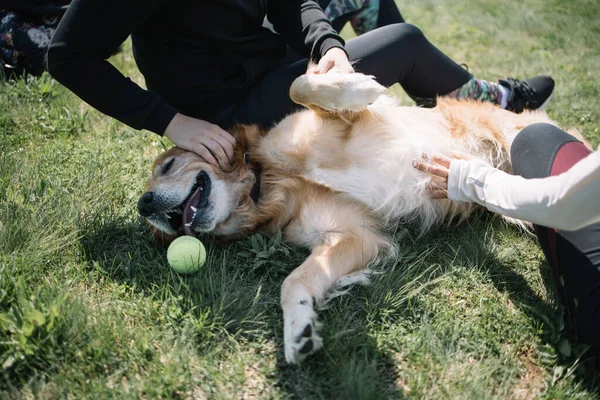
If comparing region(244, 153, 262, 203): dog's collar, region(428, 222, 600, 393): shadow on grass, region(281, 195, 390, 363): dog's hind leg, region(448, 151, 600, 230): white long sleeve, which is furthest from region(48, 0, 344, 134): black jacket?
region(428, 222, 600, 393): shadow on grass

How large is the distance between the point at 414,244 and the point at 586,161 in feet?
4.43

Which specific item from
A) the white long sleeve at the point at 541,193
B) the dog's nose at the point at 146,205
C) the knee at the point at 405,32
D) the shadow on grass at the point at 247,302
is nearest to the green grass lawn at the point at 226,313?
the shadow on grass at the point at 247,302

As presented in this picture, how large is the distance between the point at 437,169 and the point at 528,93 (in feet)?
6.38

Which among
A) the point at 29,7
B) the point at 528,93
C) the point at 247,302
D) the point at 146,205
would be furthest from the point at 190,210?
the point at 29,7

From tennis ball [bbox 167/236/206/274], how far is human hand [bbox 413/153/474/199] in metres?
1.45

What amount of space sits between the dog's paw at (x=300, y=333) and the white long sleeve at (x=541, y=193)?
106cm

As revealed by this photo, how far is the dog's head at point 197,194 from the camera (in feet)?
9.02

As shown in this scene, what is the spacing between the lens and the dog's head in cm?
275

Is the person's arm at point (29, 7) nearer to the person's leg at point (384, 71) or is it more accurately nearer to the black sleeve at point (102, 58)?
the black sleeve at point (102, 58)

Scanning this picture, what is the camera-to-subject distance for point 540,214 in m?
1.89

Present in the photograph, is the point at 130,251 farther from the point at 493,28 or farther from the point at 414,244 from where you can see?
the point at 493,28

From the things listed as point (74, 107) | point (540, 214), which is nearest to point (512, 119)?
point (540, 214)

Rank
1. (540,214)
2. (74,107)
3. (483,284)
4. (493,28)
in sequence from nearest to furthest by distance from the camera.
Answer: (540,214) → (483,284) → (74,107) → (493,28)

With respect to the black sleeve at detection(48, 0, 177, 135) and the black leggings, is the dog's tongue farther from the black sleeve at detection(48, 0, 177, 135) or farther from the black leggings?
the black leggings
